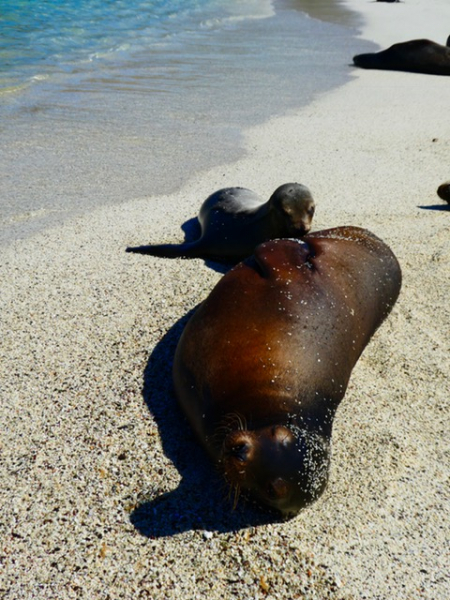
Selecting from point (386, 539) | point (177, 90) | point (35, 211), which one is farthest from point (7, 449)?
point (177, 90)

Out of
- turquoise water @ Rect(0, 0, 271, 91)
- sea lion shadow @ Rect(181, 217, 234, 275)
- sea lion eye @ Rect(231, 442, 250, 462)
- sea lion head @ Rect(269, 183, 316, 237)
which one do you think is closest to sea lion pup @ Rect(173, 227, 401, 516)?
sea lion eye @ Rect(231, 442, 250, 462)

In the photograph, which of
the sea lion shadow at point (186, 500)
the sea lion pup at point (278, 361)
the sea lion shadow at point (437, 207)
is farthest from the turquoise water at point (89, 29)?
the sea lion shadow at point (186, 500)

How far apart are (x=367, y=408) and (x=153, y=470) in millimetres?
1107

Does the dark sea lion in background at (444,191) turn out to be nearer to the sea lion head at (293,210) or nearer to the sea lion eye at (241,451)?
the sea lion head at (293,210)

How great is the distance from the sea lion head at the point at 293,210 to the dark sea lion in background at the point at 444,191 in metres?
1.62

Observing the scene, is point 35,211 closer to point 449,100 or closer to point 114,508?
point 114,508

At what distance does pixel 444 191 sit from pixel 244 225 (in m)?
1.95

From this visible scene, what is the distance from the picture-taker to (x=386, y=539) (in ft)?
8.08

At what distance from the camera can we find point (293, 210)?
4664mm

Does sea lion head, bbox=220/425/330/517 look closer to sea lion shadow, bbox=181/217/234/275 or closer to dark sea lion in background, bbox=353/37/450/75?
sea lion shadow, bbox=181/217/234/275

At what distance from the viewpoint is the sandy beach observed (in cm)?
230

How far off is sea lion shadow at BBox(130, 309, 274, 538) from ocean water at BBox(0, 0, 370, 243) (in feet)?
8.28

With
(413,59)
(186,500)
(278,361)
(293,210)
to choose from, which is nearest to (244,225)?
(293,210)

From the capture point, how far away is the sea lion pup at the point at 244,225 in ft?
15.3
